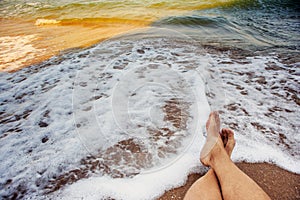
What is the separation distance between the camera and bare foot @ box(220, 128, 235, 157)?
1734 millimetres

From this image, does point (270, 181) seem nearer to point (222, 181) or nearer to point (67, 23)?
point (222, 181)

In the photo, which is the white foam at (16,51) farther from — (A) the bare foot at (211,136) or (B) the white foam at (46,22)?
(A) the bare foot at (211,136)

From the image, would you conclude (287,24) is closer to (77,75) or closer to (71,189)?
(77,75)

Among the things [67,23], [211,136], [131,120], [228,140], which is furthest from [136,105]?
[67,23]

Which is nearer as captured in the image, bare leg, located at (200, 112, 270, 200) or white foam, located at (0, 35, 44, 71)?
bare leg, located at (200, 112, 270, 200)

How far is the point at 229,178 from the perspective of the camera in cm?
Result: 140

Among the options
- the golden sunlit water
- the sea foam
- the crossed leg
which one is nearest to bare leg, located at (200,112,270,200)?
the crossed leg

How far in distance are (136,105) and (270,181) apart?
174 centimetres

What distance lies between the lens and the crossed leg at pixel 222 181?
1.29m

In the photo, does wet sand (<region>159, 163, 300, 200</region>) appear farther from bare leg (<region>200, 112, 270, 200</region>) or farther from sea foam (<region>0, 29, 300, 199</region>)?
bare leg (<region>200, 112, 270, 200</region>)

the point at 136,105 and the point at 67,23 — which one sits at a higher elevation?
the point at 67,23

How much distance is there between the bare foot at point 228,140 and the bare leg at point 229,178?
58 millimetres

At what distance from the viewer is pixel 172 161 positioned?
1869 mm

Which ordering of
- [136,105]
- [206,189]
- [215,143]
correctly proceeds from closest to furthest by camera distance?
[206,189] < [215,143] < [136,105]
